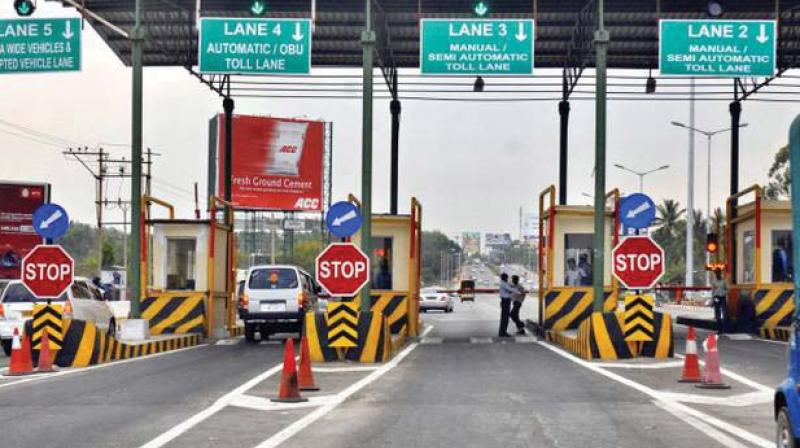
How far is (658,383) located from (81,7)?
16.6 m

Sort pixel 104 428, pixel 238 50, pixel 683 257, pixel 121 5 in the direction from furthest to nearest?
pixel 683 257, pixel 121 5, pixel 238 50, pixel 104 428

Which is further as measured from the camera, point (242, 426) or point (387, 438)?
point (242, 426)

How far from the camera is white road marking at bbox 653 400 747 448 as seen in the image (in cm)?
1086

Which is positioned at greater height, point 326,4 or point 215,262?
point 326,4

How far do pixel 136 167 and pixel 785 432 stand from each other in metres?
19.8

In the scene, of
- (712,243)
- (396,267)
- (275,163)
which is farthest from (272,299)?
(275,163)

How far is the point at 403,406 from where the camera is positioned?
546 inches

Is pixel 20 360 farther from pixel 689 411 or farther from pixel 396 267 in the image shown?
pixel 396 267

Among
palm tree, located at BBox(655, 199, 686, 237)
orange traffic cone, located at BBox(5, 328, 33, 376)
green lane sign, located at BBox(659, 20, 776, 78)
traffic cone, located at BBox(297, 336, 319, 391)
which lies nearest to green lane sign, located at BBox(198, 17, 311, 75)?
green lane sign, located at BBox(659, 20, 776, 78)

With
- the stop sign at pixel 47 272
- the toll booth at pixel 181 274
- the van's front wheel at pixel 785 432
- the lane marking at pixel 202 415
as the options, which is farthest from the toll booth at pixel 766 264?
the van's front wheel at pixel 785 432

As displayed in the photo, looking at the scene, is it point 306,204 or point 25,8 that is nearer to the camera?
point 25,8

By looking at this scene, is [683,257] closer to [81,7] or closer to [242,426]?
[81,7]

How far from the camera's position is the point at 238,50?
2634 centimetres

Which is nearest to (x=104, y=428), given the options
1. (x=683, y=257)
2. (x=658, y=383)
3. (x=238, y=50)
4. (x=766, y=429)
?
(x=766, y=429)
